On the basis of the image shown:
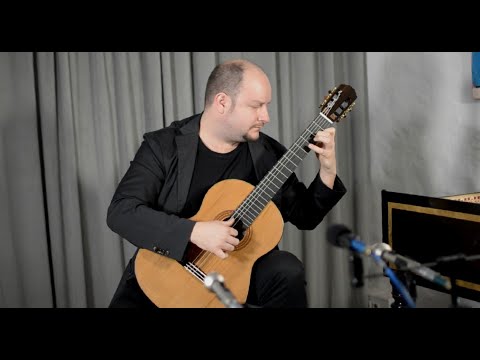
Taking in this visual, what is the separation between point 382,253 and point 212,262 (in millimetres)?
724

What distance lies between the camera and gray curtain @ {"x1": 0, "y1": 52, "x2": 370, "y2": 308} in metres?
2.18

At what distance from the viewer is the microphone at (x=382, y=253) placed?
1.01 metres

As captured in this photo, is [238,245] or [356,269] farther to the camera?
[238,245]

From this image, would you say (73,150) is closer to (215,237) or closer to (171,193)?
(171,193)

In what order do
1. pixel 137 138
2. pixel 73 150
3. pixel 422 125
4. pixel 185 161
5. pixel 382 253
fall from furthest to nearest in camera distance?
1. pixel 422 125
2. pixel 137 138
3. pixel 73 150
4. pixel 185 161
5. pixel 382 253

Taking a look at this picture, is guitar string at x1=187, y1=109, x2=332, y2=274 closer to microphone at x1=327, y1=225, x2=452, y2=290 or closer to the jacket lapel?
the jacket lapel

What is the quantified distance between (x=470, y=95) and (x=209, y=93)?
122cm

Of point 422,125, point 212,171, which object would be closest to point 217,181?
point 212,171

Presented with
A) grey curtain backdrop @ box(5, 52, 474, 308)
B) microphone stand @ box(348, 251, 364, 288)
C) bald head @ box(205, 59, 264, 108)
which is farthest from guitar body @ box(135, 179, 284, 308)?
grey curtain backdrop @ box(5, 52, 474, 308)

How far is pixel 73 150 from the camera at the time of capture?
225 cm

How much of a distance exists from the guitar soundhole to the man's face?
27 cm

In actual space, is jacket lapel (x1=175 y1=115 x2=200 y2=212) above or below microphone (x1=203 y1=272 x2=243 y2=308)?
above

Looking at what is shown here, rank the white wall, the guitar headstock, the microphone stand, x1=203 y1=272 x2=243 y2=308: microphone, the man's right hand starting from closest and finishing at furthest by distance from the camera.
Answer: x1=203 y1=272 x2=243 y2=308: microphone → the microphone stand → the man's right hand → the guitar headstock → the white wall
